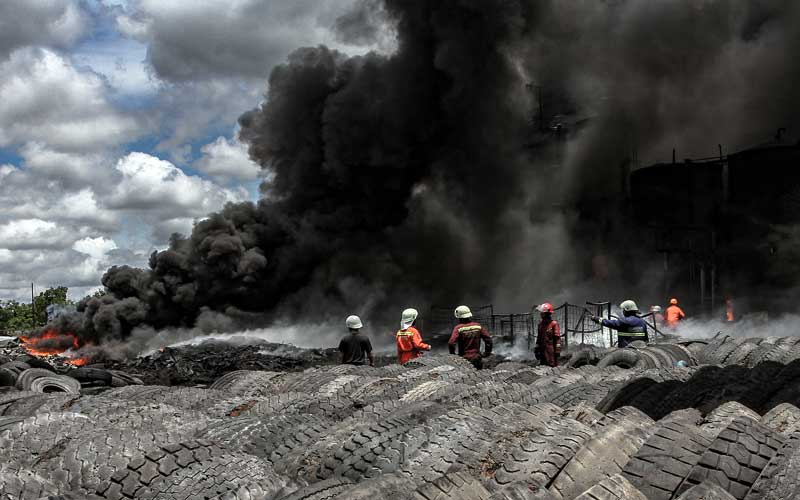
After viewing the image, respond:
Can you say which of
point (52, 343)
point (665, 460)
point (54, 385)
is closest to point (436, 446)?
point (665, 460)

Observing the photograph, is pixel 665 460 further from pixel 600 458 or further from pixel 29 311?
pixel 29 311

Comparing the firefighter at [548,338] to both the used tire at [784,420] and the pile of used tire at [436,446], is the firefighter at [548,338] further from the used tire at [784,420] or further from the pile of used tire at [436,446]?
the used tire at [784,420]

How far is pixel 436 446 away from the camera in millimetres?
4738

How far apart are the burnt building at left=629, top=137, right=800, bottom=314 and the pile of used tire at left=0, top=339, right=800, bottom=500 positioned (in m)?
25.1

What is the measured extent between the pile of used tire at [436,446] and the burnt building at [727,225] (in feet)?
82.3

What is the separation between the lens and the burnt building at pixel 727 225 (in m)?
29.9

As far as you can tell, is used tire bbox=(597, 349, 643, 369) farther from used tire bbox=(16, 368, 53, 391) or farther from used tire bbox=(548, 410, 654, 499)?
used tire bbox=(16, 368, 53, 391)

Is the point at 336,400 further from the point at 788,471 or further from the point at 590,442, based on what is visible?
the point at 788,471

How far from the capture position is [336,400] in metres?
6.67

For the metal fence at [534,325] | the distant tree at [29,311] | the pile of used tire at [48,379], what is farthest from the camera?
the distant tree at [29,311]

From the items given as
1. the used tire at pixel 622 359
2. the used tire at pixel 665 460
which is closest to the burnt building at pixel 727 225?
the used tire at pixel 622 359

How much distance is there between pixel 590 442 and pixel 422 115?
3608 centimetres

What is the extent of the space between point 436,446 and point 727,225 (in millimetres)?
32172

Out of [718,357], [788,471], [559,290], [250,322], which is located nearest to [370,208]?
[250,322]
